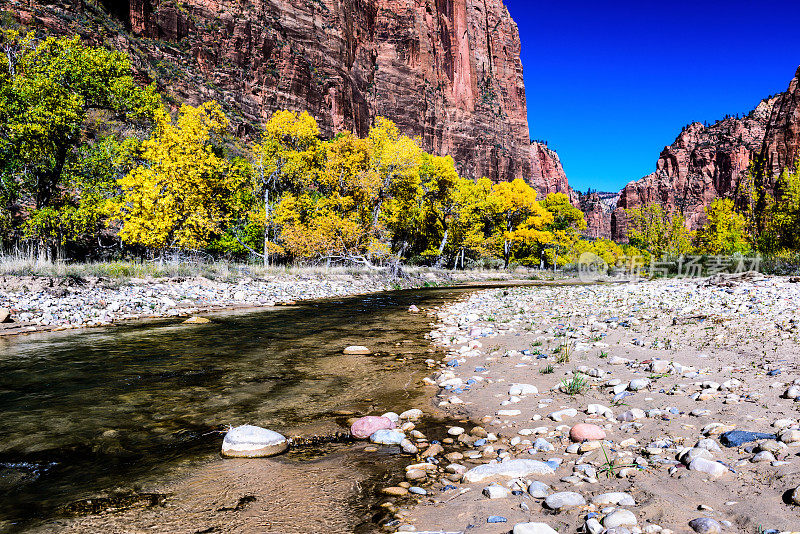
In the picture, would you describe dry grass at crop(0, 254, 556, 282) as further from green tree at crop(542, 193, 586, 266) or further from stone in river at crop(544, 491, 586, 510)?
green tree at crop(542, 193, 586, 266)

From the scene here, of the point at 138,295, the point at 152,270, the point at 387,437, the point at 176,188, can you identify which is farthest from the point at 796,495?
the point at 176,188

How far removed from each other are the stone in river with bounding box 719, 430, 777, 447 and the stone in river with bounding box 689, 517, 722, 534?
1.43 metres

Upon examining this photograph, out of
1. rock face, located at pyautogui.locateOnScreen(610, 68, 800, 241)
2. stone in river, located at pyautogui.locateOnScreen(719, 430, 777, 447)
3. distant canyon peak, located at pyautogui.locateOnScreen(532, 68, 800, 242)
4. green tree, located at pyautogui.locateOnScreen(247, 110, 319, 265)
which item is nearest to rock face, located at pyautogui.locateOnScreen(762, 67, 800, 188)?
distant canyon peak, located at pyautogui.locateOnScreen(532, 68, 800, 242)

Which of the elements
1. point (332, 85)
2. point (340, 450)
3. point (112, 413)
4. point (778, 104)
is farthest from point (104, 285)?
point (778, 104)

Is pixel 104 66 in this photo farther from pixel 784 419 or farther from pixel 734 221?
pixel 734 221

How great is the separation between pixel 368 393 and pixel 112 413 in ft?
11.0

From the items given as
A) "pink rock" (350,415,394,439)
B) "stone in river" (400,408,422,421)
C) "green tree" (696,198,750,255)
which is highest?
"green tree" (696,198,750,255)

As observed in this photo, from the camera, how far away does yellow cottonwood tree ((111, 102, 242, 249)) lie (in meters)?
22.3

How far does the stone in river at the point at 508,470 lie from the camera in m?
3.35

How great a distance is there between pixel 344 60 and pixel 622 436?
118253mm

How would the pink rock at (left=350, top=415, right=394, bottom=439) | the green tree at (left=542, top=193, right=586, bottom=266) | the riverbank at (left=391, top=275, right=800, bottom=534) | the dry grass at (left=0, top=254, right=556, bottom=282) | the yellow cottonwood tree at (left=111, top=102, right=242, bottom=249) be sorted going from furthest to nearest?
the green tree at (left=542, top=193, right=586, bottom=266) → the yellow cottonwood tree at (left=111, top=102, right=242, bottom=249) → the dry grass at (left=0, top=254, right=556, bottom=282) → the pink rock at (left=350, top=415, right=394, bottom=439) → the riverbank at (left=391, top=275, right=800, bottom=534)

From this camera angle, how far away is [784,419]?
3.66 metres

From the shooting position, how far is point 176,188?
904 inches

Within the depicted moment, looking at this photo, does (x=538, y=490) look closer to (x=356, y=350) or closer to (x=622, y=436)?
(x=622, y=436)
